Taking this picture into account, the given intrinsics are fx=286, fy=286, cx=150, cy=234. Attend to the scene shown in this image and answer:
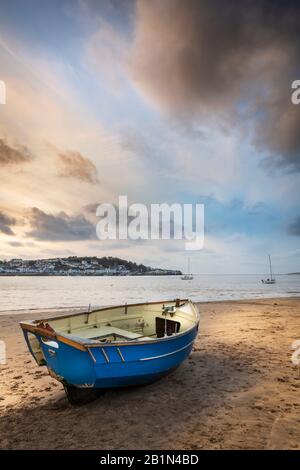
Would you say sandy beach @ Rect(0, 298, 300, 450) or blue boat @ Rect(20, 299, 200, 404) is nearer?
sandy beach @ Rect(0, 298, 300, 450)

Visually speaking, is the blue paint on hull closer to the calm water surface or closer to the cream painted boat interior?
the cream painted boat interior

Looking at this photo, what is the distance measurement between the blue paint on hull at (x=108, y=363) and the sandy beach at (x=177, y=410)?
66cm

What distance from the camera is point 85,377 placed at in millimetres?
6117

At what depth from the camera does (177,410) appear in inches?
247

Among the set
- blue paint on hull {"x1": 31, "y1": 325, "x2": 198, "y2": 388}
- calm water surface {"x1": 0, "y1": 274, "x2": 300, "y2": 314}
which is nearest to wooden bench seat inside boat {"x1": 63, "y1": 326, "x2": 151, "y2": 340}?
blue paint on hull {"x1": 31, "y1": 325, "x2": 198, "y2": 388}

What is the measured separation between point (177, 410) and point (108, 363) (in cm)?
186

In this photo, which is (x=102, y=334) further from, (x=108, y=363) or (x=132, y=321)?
(x=108, y=363)

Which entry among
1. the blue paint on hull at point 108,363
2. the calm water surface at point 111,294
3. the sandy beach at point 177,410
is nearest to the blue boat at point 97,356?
the blue paint on hull at point 108,363

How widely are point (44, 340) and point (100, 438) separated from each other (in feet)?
7.88

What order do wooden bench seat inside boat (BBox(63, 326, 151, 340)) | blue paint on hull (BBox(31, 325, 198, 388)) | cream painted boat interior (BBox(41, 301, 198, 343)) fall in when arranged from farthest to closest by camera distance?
cream painted boat interior (BBox(41, 301, 198, 343)) < wooden bench seat inside boat (BBox(63, 326, 151, 340)) < blue paint on hull (BBox(31, 325, 198, 388))

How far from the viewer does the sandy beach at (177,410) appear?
520 centimetres

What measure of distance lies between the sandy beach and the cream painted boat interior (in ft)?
4.50

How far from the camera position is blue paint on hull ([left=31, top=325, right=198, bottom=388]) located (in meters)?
6.04
